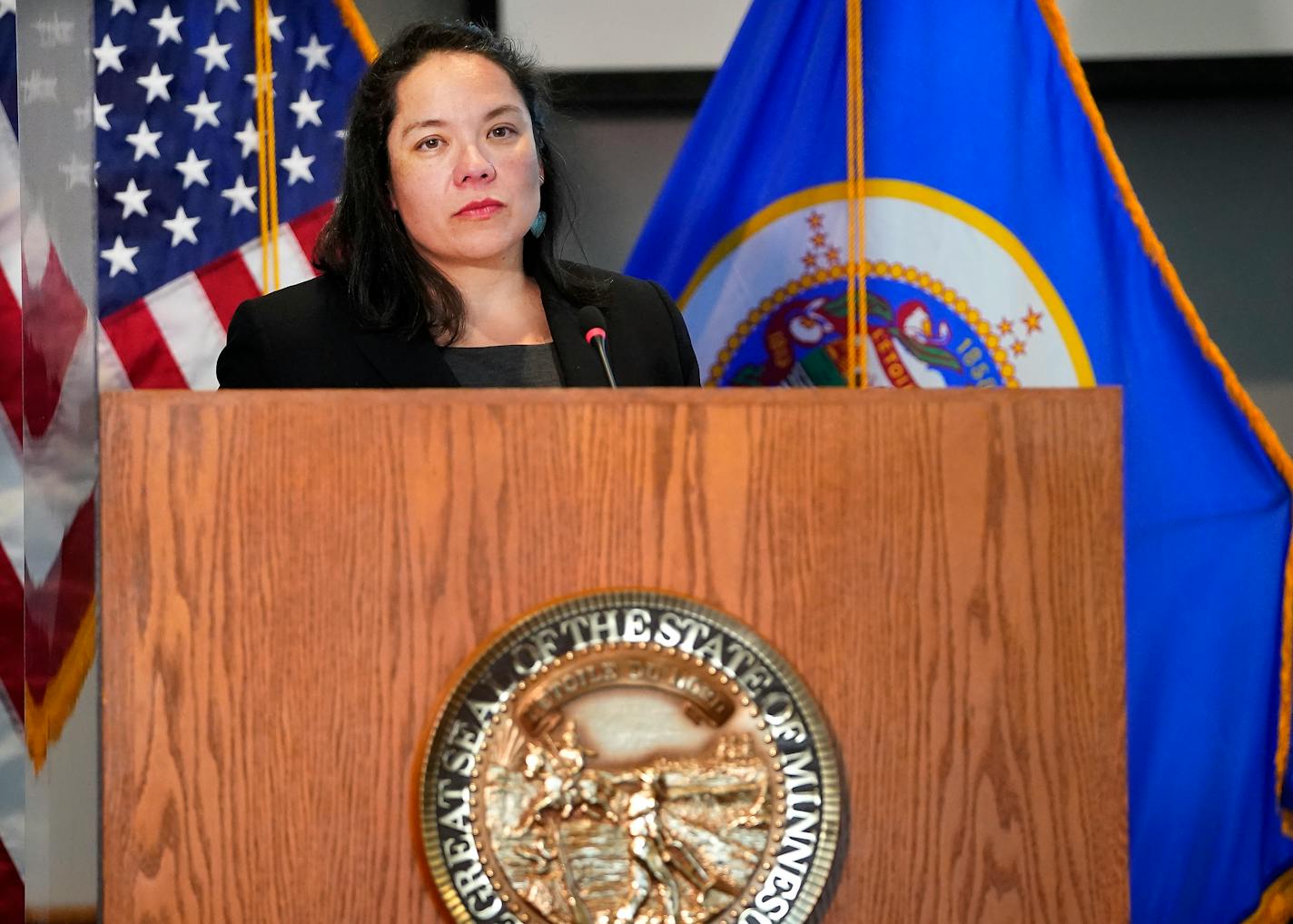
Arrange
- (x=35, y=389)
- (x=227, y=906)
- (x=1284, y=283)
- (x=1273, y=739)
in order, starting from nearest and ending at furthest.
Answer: (x=227, y=906), (x=35, y=389), (x=1273, y=739), (x=1284, y=283)

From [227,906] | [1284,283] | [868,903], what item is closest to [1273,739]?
[1284,283]

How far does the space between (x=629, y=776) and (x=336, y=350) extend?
0.83 metres

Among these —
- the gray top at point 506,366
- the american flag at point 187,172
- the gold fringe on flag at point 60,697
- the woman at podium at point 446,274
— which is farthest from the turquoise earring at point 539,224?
the gold fringe on flag at point 60,697

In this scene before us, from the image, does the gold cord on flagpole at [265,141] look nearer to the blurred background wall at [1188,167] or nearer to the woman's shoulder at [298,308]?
the blurred background wall at [1188,167]

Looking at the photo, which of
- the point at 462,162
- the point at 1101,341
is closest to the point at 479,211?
the point at 462,162

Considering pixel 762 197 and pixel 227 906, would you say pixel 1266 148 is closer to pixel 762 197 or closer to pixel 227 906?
pixel 762 197

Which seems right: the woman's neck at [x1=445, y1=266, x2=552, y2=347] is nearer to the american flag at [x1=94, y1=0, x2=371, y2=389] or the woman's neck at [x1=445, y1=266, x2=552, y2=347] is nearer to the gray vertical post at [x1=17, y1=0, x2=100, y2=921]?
the gray vertical post at [x1=17, y1=0, x2=100, y2=921]

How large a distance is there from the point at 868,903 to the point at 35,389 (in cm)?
107

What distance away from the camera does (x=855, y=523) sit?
1183 mm

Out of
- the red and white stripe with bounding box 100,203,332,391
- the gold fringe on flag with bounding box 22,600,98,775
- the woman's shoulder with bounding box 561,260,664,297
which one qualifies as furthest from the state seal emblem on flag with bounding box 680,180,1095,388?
the gold fringe on flag with bounding box 22,600,98,775

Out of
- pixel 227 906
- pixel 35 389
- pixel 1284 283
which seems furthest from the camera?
pixel 1284 283

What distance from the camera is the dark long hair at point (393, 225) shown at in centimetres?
180

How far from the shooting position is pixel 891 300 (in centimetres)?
242

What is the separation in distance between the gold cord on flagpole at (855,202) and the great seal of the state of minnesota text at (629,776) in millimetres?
1321
